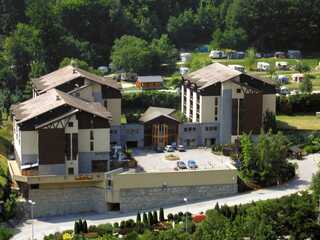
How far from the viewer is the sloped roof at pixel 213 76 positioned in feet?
153

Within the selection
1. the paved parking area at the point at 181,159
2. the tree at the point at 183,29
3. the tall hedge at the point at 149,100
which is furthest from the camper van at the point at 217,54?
the paved parking area at the point at 181,159

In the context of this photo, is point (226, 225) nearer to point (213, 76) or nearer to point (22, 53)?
point (213, 76)

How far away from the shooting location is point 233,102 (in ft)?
152

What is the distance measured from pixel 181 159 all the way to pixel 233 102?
5391mm

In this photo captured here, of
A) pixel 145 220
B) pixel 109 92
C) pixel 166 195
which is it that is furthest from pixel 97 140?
pixel 109 92

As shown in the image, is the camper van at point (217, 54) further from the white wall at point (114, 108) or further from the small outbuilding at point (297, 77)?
the white wall at point (114, 108)

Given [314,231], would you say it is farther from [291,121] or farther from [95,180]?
[291,121]

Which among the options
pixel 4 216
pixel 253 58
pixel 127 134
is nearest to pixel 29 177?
pixel 4 216

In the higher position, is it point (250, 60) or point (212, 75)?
point (250, 60)

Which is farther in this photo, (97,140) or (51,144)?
(97,140)

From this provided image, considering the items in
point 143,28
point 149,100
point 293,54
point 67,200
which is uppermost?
point 143,28

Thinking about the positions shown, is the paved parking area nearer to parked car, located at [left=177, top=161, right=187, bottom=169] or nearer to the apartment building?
parked car, located at [left=177, top=161, right=187, bottom=169]

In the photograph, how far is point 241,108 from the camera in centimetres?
4641

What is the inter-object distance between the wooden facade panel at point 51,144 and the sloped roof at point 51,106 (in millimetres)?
1202
